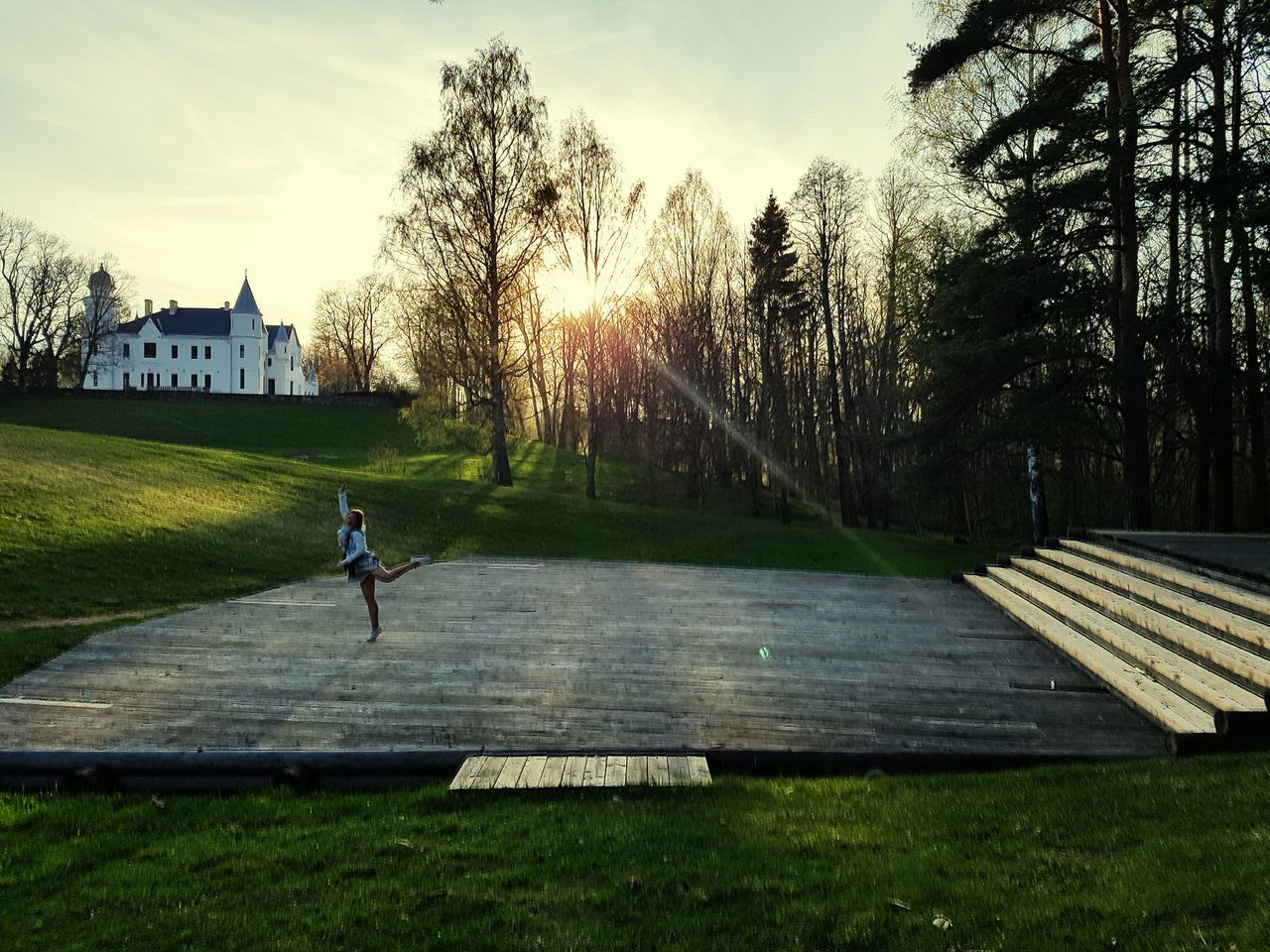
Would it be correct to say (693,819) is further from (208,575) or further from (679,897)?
(208,575)

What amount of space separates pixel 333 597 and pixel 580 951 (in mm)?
10126

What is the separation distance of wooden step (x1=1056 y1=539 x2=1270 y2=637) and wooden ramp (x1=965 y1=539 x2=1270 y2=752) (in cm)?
1

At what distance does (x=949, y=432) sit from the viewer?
17.3 meters

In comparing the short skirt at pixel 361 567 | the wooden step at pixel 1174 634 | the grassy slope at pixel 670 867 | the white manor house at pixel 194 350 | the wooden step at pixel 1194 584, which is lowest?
the grassy slope at pixel 670 867

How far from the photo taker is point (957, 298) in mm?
15938

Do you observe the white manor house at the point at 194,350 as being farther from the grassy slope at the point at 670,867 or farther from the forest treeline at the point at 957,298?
the grassy slope at the point at 670,867

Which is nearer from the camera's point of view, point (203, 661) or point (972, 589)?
point (203, 661)

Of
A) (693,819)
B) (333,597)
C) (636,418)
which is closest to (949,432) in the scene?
(333,597)

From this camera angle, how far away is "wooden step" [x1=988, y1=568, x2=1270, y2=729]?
6712 millimetres

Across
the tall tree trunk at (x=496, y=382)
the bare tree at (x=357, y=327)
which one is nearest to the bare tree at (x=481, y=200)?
the tall tree trunk at (x=496, y=382)

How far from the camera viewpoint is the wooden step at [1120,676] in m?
6.69

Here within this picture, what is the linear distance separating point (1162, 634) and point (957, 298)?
28.6 feet

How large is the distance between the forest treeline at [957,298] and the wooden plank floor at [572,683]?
6.70m

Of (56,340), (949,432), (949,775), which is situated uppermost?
(56,340)
